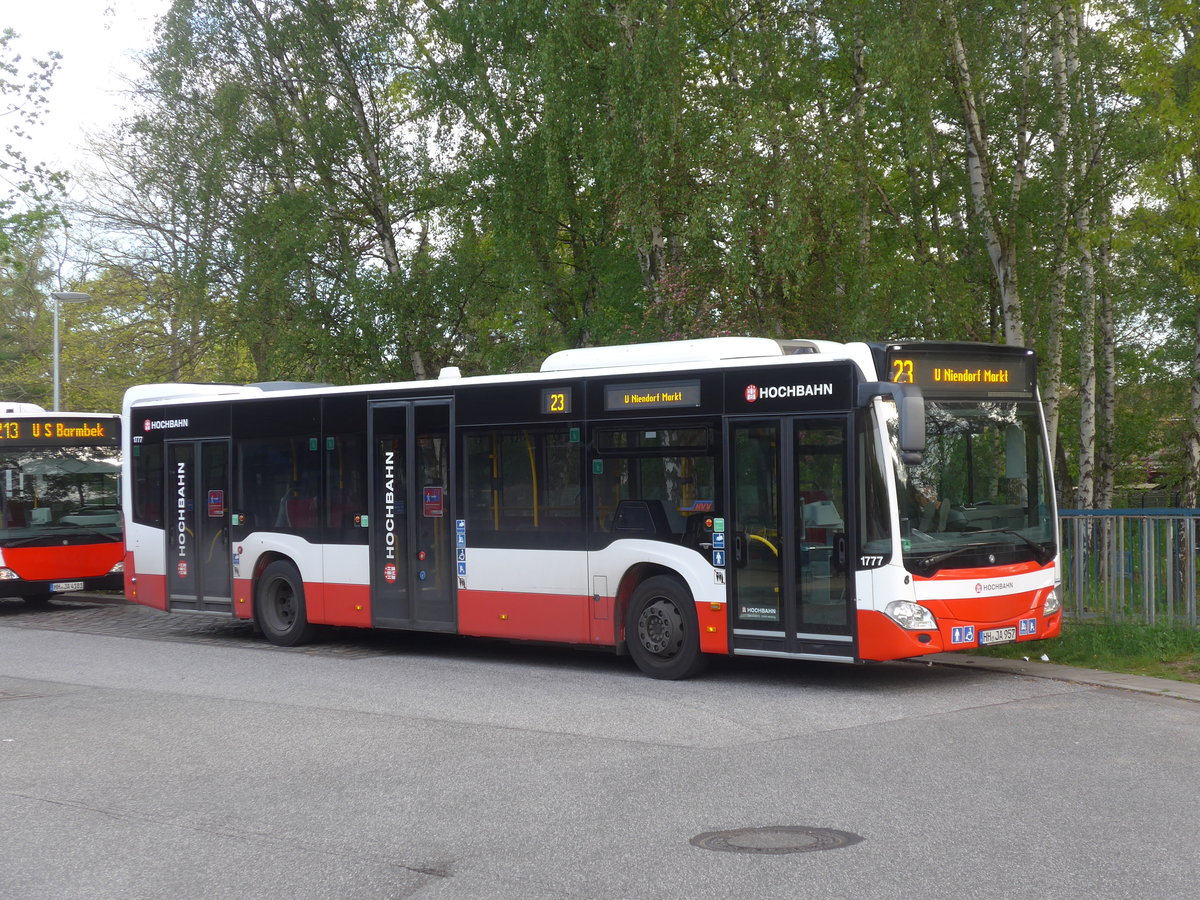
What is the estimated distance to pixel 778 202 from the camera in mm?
19969

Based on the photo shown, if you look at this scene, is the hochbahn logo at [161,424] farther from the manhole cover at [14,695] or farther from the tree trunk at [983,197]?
the tree trunk at [983,197]

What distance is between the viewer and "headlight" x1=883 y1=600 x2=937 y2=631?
11102 mm

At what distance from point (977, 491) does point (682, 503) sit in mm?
2600

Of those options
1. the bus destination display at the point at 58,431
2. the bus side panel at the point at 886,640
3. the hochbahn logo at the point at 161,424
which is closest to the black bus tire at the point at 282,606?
the hochbahn logo at the point at 161,424

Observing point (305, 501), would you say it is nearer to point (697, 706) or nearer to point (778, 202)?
point (697, 706)

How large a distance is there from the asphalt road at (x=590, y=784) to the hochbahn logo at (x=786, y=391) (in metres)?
2.56

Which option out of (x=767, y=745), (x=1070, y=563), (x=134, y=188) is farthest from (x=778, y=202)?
(x=134, y=188)

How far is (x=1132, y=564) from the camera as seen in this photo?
14148 mm

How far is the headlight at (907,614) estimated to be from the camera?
1110 cm

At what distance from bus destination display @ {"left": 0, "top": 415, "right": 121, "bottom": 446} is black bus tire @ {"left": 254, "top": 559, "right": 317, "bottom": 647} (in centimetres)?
711

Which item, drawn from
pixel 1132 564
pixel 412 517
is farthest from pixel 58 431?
pixel 1132 564

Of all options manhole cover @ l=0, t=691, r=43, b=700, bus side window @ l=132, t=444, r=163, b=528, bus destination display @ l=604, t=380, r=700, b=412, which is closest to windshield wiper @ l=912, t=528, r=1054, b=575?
bus destination display @ l=604, t=380, r=700, b=412

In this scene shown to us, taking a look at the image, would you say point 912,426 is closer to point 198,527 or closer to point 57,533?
point 198,527

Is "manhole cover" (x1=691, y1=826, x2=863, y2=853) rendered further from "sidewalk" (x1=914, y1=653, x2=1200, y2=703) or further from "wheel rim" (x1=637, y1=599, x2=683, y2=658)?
"wheel rim" (x1=637, y1=599, x2=683, y2=658)
